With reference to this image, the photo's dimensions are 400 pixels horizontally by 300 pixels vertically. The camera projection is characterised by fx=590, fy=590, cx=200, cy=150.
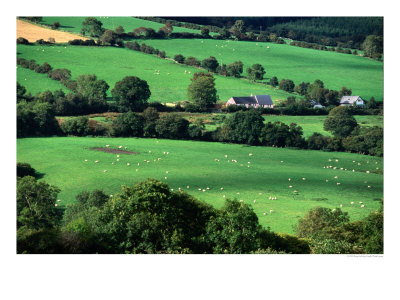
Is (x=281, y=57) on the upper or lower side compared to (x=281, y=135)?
upper

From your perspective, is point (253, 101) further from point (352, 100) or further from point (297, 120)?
point (352, 100)

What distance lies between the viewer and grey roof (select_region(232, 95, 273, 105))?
1463 centimetres

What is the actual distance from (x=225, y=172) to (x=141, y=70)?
Result: 341cm

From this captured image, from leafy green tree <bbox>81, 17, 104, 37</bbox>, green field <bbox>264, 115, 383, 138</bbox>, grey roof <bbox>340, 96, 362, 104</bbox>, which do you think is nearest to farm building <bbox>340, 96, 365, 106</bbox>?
grey roof <bbox>340, 96, 362, 104</bbox>

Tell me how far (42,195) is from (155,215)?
103 inches

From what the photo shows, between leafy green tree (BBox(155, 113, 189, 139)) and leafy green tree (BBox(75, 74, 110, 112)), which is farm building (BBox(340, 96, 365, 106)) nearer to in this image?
leafy green tree (BBox(155, 113, 189, 139))

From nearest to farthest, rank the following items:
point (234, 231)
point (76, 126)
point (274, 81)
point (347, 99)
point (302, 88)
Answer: point (234, 231) → point (76, 126) → point (347, 99) → point (274, 81) → point (302, 88)

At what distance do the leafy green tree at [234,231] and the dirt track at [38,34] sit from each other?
5.74m

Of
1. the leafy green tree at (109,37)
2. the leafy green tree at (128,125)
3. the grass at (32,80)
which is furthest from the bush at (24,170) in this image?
the leafy green tree at (109,37)

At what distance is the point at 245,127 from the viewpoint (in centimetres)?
1434

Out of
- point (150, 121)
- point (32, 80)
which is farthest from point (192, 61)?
point (32, 80)

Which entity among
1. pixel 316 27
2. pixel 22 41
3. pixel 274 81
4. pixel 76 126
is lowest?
pixel 76 126

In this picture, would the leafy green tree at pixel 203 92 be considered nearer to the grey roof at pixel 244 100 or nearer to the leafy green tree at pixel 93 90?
the grey roof at pixel 244 100
